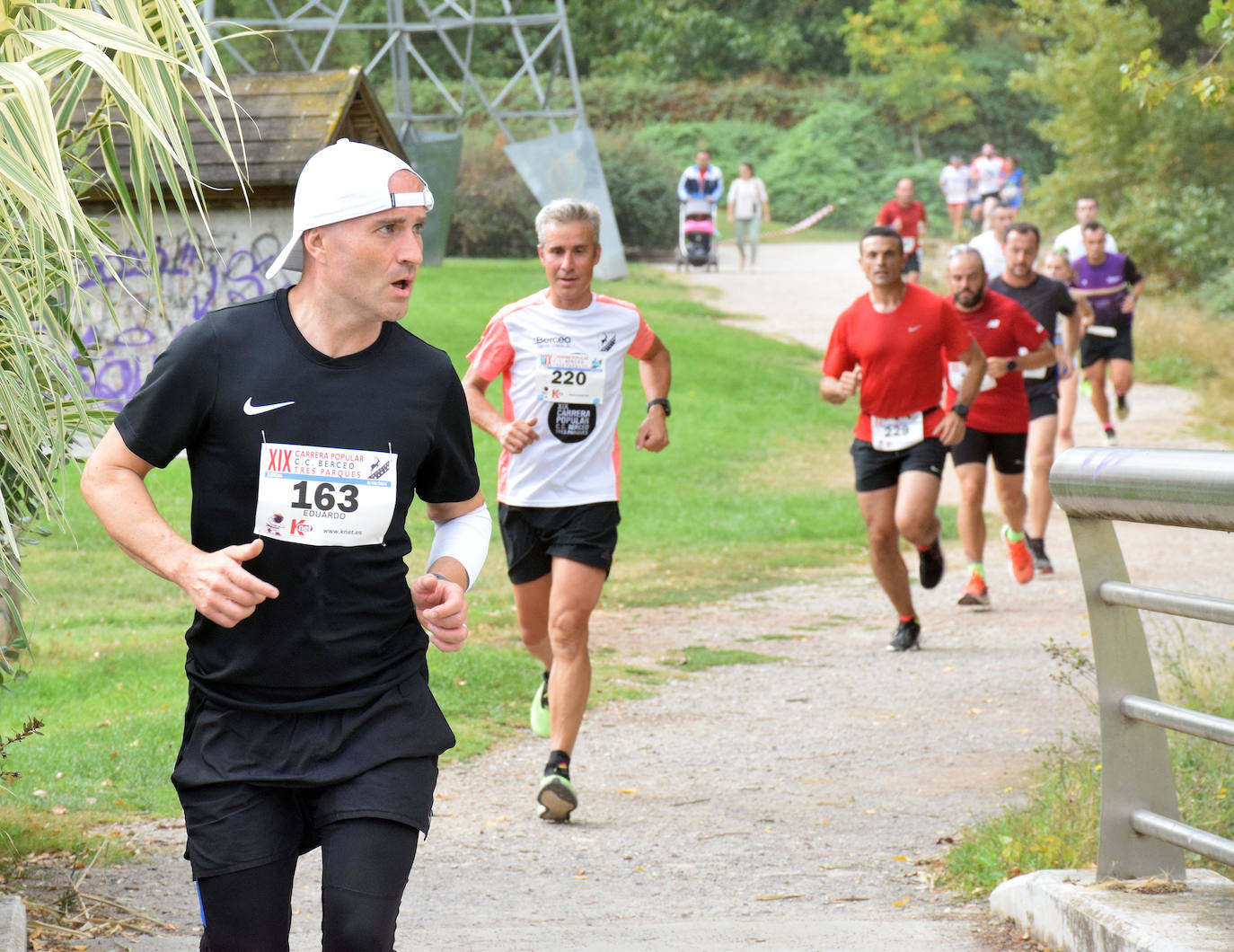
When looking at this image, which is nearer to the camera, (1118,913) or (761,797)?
(1118,913)

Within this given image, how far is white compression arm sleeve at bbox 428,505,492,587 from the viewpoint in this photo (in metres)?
3.64

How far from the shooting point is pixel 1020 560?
11.3m

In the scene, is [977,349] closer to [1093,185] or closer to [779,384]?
[779,384]

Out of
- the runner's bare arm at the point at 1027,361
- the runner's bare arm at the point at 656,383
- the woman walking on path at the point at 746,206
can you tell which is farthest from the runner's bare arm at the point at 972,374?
the woman walking on path at the point at 746,206

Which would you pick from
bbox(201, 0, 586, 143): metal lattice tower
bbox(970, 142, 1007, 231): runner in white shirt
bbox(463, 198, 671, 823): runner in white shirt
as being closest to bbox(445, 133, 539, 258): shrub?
bbox(201, 0, 586, 143): metal lattice tower

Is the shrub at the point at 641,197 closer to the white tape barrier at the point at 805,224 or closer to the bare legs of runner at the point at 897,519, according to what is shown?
the white tape barrier at the point at 805,224

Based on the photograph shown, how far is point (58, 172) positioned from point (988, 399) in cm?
843

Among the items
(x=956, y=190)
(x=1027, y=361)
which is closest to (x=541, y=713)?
(x=1027, y=361)

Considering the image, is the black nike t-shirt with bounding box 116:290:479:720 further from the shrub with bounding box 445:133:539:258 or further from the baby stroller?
the shrub with bounding box 445:133:539:258

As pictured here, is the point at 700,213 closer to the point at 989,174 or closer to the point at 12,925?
the point at 989,174

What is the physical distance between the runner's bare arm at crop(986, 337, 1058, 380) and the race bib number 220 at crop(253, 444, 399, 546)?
7.57 meters

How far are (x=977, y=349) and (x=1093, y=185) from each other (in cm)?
2429

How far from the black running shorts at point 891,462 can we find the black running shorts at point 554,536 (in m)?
2.85

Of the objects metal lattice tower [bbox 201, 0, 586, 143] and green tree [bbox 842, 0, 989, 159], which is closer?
metal lattice tower [bbox 201, 0, 586, 143]
